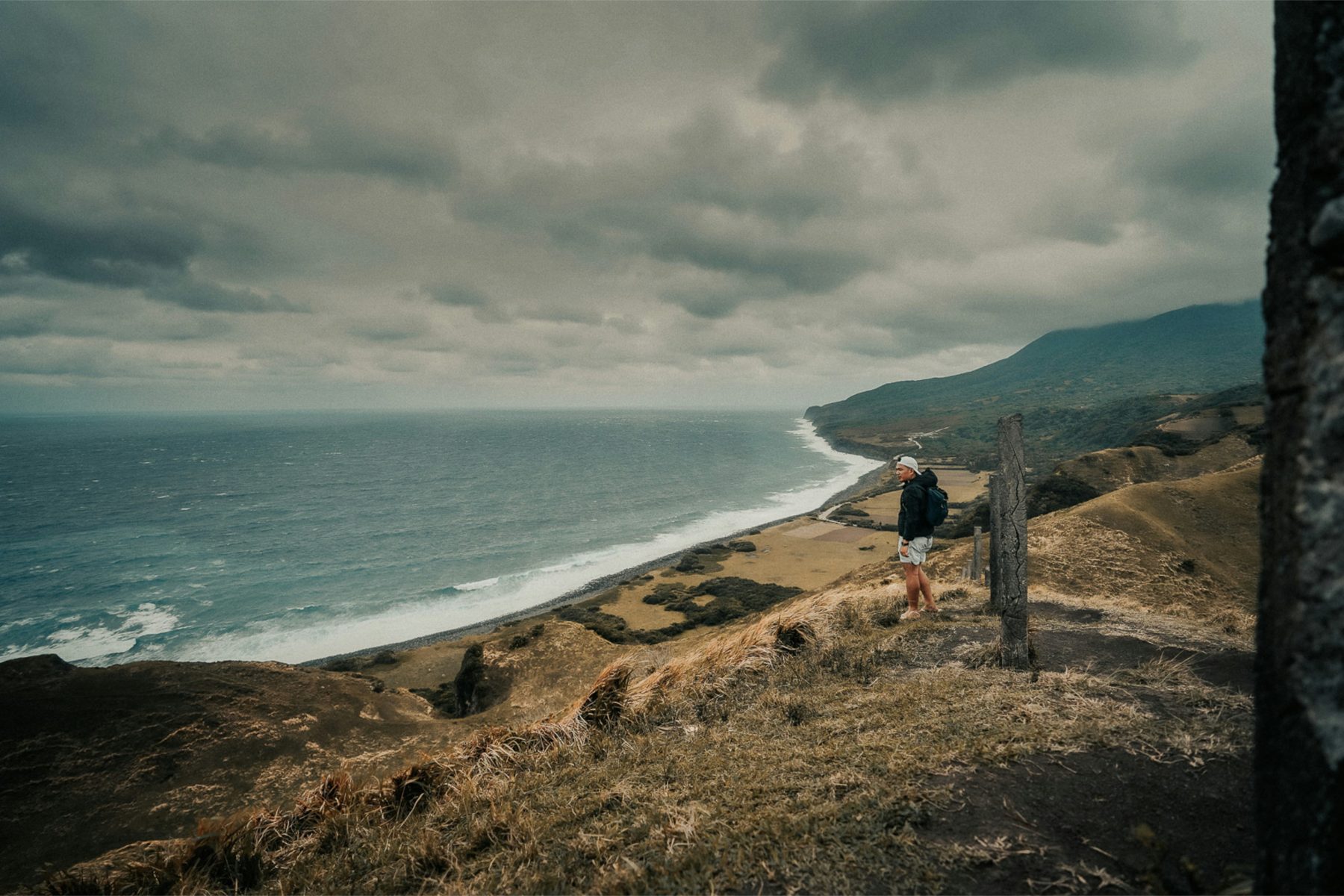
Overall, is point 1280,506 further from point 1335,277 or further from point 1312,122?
point 1312,122

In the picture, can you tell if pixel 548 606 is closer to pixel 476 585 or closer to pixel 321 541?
pixel 476 585

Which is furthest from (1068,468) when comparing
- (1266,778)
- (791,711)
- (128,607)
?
(128,607)

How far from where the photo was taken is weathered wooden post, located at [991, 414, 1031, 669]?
6688 millimetres

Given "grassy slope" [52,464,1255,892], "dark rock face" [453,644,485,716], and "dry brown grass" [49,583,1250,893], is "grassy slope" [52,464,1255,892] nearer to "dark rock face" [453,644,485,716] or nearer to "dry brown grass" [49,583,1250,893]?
"dry brown grass" [49,583,1250,893]

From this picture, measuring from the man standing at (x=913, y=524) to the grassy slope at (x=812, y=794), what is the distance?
1.97 metres

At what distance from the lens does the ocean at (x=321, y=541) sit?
139 feet

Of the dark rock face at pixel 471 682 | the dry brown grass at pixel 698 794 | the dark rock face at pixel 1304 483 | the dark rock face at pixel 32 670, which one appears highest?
the dark rock face at pixel 1304 483

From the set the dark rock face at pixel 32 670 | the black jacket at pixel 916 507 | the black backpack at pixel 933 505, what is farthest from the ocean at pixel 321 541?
the black backpack at pixel 933 505

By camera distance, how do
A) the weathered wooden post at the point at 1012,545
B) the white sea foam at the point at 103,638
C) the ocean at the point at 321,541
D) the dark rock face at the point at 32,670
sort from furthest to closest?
the ocean at the point at 321,541 → the white sea foam at the point at 103,638 → the dark rock face at the point at 32,670 → the weathered wooden post at the point at 1012,545

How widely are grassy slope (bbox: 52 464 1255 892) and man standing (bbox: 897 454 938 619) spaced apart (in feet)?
6.45

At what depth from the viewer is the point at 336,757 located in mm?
11969

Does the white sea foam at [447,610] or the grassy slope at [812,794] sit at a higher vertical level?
the grassy slope at [812,794]

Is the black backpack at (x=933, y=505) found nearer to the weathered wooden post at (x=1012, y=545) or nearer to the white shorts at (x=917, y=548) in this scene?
the white shorts at (x=917, y=548)

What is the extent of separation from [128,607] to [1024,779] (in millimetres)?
65423
